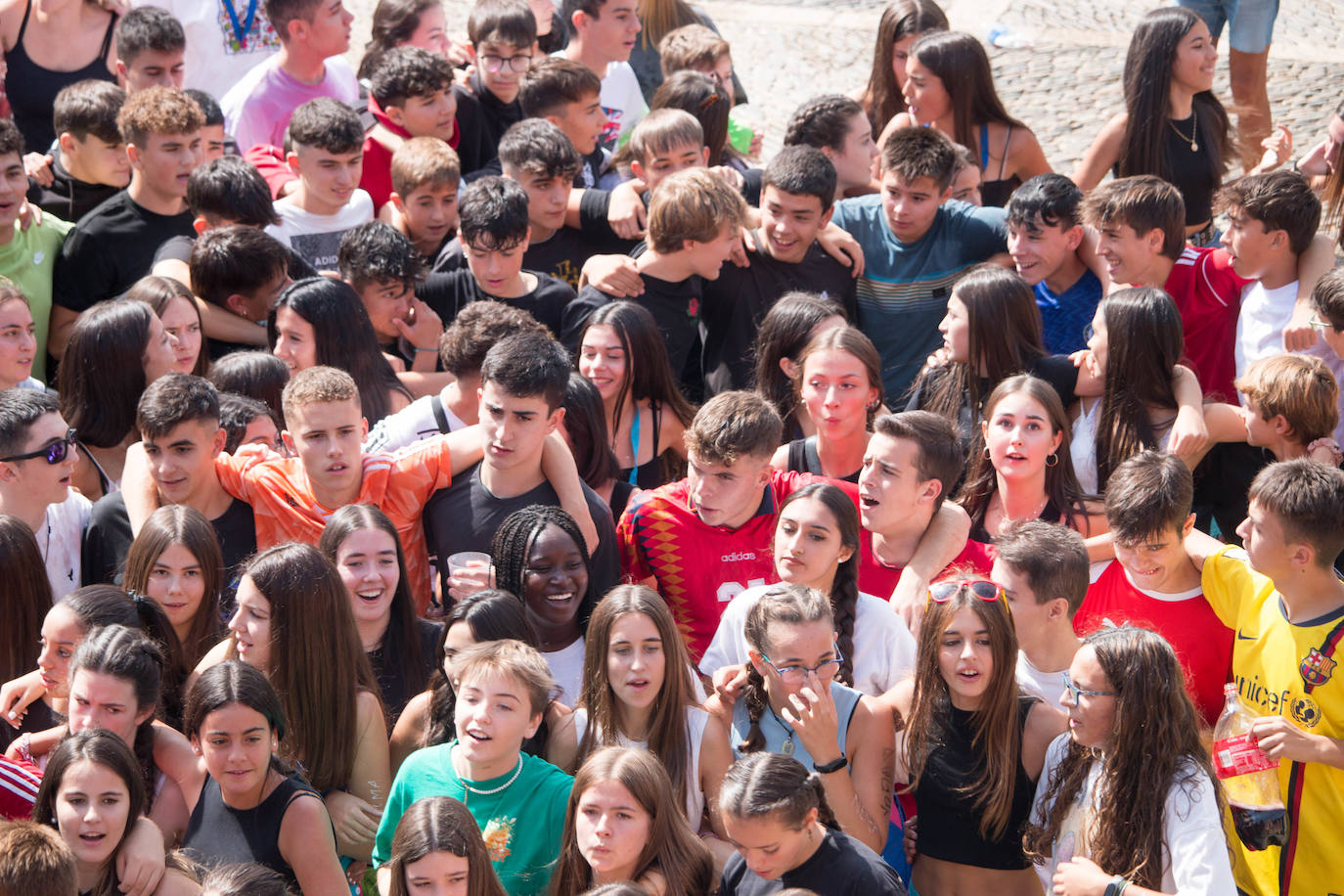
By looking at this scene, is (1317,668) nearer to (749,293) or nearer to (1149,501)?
(1149,501)

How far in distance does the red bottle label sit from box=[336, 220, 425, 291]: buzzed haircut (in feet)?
12.3

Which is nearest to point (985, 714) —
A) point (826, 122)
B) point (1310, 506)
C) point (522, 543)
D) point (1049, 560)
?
point (1049, 560)

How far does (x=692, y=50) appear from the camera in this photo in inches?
341

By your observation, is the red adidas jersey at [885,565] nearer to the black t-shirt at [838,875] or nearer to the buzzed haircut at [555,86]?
the black t-shirt at [838,875]

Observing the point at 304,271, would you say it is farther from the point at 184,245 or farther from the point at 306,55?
the point at 306,55

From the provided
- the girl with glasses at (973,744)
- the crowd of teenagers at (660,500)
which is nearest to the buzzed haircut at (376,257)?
the crowd of teenagers at (660,500)

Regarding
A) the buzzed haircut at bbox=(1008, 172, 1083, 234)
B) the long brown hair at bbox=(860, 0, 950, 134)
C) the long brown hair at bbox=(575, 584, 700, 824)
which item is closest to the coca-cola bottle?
the long brown hair at bbox=(575, 584, 700, 824)

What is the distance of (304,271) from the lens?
6484mm

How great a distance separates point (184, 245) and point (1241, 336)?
4570 millimetres

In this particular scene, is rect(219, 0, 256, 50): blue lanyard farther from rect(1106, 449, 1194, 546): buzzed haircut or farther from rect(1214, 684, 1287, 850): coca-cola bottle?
rect(1214, 684, 1287, 850): coca-cola bottle

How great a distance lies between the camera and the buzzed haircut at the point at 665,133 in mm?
7098

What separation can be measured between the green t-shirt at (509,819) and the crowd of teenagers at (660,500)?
0.01 metres

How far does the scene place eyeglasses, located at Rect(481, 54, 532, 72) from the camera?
26.7ft

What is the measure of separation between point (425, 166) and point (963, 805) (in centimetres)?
403
